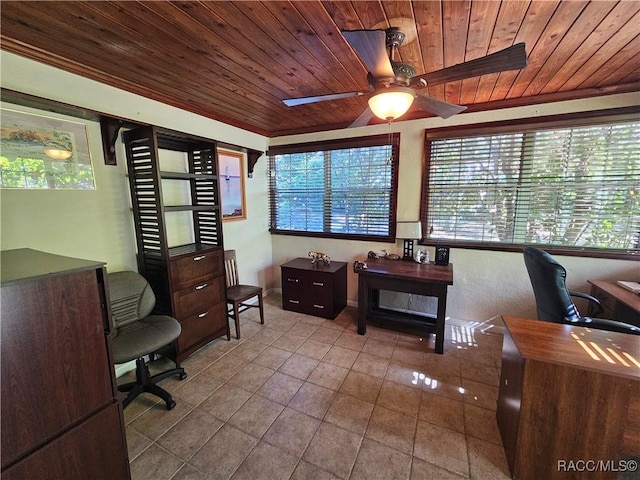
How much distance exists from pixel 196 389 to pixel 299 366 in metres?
0.84

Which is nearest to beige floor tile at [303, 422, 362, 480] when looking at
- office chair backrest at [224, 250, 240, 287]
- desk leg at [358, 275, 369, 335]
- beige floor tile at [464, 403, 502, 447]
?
beige floor tile at [464, 403, 502, 447]

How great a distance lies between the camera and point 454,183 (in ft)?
9.53

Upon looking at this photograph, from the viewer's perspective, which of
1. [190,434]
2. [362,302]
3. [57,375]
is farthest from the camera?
[362,302]

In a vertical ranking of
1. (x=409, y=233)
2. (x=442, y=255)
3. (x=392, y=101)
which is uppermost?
(x=392, y=101)

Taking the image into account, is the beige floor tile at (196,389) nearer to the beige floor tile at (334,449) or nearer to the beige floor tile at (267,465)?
the beige floor tile at (267,465)

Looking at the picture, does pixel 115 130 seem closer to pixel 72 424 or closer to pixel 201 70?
pixel 201 70

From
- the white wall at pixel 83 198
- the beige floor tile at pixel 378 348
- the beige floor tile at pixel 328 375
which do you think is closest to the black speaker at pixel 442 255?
the beige floor tile at pixel 378 348

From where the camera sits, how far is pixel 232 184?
328 centimetres

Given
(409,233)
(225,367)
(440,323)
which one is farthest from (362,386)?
(409,233)

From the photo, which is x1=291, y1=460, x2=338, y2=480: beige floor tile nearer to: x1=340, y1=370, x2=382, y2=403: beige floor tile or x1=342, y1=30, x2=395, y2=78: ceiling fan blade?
x1=340, y1=370, x2=382, y2=403: beige floor tile

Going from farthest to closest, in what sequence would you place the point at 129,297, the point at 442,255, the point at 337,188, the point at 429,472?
the point at 337,188, the point at 442,255, the point at 129,297, the point at 429,472

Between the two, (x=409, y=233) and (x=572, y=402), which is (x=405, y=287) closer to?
(x=409, y=233)

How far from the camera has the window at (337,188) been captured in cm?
325

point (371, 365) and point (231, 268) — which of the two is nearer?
point (371, 365)
